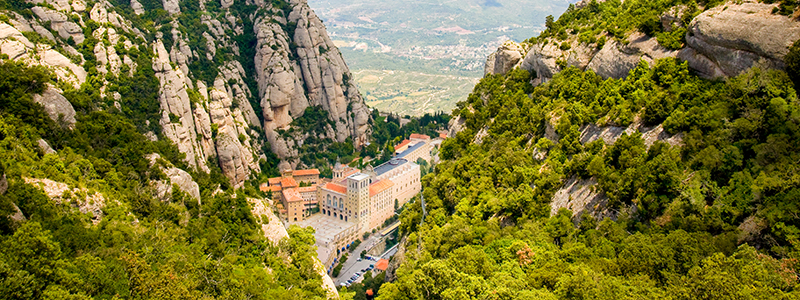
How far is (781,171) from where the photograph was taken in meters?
24.2

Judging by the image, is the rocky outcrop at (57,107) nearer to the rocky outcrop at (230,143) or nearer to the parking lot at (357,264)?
the rocky outcrop at (230,143)

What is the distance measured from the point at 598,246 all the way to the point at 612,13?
2753 cm

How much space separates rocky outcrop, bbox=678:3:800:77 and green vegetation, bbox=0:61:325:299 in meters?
28.6

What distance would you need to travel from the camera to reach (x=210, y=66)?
91.4 m

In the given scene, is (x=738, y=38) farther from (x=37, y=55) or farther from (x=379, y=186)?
(x=379, y=186)

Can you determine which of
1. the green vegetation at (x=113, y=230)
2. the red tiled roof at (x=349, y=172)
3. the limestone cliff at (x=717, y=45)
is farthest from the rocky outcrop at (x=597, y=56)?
the red tiled roof at (x=349, y=172)

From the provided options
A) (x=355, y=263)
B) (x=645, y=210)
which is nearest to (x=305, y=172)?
(x=355, y=263)

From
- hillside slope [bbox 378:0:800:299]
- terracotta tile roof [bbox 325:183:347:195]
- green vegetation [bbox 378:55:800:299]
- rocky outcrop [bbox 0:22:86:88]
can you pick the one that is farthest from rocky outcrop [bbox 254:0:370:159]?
green vegetation [bbox 378:55:800:299]

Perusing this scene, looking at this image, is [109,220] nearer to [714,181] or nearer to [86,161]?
[86,161]

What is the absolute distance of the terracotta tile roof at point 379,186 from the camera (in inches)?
3441

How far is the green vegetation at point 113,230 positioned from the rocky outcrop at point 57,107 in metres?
0.66

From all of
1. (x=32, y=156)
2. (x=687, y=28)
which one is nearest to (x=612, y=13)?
(x=687, y=28)

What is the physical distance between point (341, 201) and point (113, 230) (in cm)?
5341

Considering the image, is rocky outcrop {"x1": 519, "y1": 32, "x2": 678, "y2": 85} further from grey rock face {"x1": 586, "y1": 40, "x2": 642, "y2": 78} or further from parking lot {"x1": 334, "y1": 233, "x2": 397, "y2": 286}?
parking lot {"x1": 334, "y1": 233, "x2": 397, "y2": 286}
